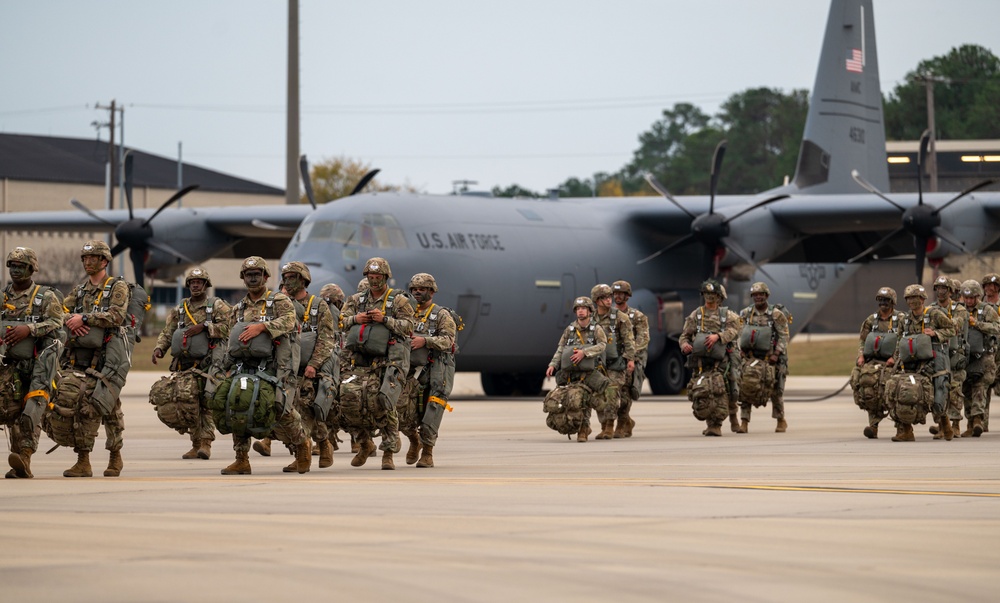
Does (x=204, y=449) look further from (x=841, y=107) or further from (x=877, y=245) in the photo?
(x=841, y=107)

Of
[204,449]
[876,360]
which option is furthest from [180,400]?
[876,360]

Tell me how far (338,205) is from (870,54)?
1432cm

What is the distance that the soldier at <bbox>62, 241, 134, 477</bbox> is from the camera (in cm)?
1157

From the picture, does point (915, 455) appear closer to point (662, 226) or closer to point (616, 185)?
point (662, 226)

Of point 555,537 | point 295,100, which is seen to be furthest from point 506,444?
point 295,100

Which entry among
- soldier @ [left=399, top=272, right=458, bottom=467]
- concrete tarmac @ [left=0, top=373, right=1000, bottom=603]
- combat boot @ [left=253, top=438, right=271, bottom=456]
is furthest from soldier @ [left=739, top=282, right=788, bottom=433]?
soldier @ [left=399, top=272, right=458, bottom=467]

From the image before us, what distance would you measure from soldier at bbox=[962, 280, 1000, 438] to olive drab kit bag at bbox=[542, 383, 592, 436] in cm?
456

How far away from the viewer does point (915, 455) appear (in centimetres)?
1397

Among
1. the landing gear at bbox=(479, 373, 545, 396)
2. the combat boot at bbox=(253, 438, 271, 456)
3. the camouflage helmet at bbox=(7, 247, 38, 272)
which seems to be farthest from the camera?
the landing gear at bbox=(479, 373, 545, 396)

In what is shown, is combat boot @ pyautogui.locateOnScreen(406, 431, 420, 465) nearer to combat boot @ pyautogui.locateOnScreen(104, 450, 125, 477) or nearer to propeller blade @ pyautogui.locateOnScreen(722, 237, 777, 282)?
combat boot @ pyautogui.locateOnScreen(104, 450, 125, 477)

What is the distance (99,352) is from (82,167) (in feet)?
214

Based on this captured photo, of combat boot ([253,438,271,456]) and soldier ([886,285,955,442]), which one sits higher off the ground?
soldier ([886,285,955,442])

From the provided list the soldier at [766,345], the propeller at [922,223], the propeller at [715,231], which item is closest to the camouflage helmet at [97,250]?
the soldier at [766,345]

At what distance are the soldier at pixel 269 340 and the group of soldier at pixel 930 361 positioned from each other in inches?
284
